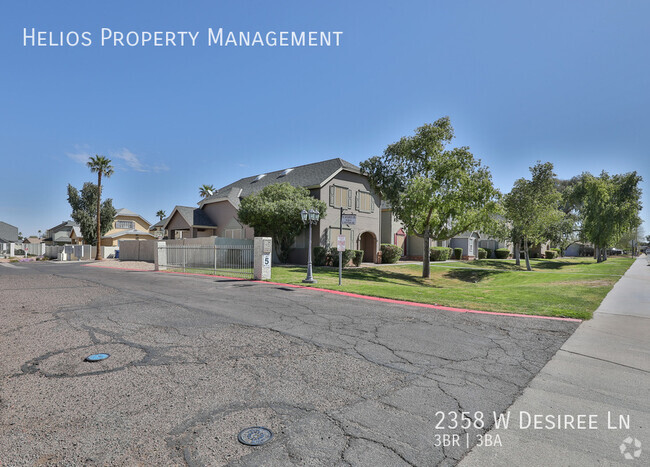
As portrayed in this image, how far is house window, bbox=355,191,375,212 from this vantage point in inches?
1111

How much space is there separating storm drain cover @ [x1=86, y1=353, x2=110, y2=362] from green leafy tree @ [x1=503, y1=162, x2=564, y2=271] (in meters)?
33.4

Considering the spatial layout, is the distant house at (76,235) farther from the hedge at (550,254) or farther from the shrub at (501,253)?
the hedge at (550,254)

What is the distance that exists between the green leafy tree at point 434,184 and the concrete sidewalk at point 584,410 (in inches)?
612

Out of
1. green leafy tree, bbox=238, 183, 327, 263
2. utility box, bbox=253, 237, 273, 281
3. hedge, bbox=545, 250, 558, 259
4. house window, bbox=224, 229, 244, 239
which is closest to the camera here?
utility box, bbox=253, 237, 273, 281

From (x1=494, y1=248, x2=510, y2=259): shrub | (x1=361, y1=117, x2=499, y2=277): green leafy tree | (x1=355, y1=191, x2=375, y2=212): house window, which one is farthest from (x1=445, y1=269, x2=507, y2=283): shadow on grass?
(x1=494, y1=248, x2=510, y2=259): shrub

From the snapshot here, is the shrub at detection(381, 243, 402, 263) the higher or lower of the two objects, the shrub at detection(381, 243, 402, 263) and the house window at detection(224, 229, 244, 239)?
the lower

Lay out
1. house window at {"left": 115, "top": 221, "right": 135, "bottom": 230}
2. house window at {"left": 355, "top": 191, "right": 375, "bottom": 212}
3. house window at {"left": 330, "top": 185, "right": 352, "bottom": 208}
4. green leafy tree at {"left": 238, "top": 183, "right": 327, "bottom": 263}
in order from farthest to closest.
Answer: house window at {"left": 115, "top": 221, "right": 135, "bottom": 230} → house window at {"left": 355, "top": 191, "right": 375, "bottom": 212} → house window at {"left": 330, "top": 185, "right": 352, "bottom": 208} → green leafy tree at {"left": 238, "top": 183, "right": 327, "bottom": 263}

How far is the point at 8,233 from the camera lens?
7250cm

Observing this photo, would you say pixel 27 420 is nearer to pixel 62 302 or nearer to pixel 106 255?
pixel 62 302

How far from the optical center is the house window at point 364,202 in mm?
28219

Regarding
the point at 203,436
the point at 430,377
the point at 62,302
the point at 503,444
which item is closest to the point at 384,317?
the point at 430,377

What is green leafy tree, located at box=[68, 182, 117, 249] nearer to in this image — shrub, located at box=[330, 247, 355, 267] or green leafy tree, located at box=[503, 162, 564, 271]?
shrub, located at box=[330, 247, 355, 267]

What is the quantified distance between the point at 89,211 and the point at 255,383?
57474mm

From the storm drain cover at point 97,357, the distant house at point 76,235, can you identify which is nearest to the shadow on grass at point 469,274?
the storm drain cover at point 97,357
